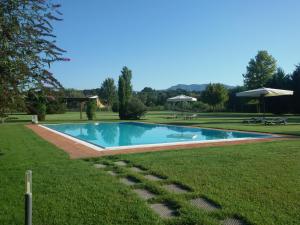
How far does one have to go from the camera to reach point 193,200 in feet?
14.4

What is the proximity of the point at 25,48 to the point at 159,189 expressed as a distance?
2789mm

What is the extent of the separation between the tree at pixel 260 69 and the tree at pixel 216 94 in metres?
5.50

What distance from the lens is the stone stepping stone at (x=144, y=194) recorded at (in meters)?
4.56

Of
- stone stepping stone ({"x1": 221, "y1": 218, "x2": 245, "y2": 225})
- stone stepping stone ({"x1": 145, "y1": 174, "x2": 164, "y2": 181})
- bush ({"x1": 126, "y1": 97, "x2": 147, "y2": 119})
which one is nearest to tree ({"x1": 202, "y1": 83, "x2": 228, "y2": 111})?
bush ({"x1": 126, "y1": 97, "x2": 147, "y2": 119})

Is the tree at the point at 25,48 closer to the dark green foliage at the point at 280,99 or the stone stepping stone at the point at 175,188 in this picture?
the stone stepping stone at the point at 175,188

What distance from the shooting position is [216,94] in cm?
4616

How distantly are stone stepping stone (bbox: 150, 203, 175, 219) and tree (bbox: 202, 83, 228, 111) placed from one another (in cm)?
4294

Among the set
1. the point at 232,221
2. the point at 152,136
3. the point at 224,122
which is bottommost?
the point at 152,136

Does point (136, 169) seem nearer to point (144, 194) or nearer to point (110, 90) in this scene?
point (144, 194)

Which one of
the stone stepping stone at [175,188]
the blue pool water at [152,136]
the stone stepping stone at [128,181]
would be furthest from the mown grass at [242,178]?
the blue pool water at [152,136]

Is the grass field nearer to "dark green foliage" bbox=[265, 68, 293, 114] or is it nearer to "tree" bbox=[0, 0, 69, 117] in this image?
"tree" bbox=[0, 0, 69, 117]

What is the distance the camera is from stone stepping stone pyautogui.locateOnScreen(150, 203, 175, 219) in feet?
12.6

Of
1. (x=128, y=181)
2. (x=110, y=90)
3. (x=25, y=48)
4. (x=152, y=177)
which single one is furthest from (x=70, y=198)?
(x=110, y=90)

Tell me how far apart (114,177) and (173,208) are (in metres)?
1.94
